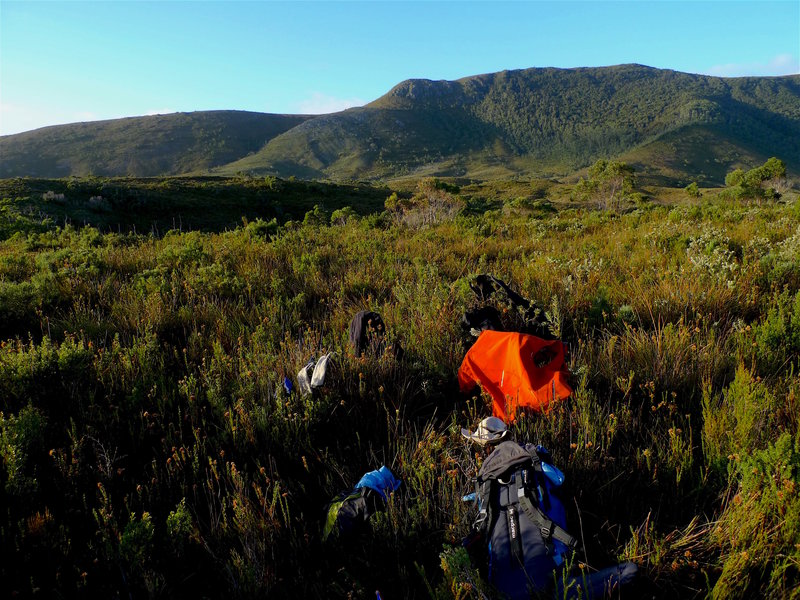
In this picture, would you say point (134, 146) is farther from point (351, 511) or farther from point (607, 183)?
point (351, 511)

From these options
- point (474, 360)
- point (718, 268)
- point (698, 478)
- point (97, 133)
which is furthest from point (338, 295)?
point (97, 133)

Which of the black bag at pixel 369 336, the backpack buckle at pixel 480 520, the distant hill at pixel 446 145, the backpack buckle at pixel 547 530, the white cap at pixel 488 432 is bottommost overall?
the backpack buckle at pixel 480 520

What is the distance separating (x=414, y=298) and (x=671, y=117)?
21539 centimetres

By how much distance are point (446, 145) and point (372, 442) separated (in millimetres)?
187573

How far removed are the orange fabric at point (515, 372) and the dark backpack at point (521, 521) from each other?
51 centimetres

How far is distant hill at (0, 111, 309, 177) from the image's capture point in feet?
353

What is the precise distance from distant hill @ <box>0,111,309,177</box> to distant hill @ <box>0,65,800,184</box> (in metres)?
0.45

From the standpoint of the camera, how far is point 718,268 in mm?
3994

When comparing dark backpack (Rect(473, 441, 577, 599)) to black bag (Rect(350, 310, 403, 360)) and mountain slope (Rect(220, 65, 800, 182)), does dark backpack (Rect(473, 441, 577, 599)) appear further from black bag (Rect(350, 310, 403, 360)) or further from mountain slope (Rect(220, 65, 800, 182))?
mountain slope (Rect(220, 65, 800, 182))

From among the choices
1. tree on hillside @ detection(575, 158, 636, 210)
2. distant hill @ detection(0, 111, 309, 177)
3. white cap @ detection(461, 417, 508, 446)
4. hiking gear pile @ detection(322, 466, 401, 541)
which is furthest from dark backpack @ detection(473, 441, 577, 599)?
distant hill @ detection(0, 111, 309, 177)

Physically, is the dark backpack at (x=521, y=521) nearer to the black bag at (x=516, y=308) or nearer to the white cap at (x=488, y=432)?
the white cap at (x=488, y=432)

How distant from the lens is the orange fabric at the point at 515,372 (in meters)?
2.30

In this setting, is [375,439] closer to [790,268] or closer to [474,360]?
[474,360]

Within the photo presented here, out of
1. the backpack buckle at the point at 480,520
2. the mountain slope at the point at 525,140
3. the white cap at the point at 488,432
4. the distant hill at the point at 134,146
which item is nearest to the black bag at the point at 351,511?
the backpack buckle at the point at 480,520
